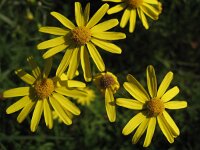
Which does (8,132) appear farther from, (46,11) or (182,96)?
(182,96)

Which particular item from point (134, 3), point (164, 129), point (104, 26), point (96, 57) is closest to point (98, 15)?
point (104, 26)

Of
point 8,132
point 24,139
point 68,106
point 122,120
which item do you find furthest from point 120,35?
point 8,132

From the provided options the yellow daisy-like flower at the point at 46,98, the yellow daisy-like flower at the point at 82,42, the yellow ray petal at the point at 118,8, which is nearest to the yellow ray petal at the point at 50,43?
the yellow daisy-like flower at the point at 82,42

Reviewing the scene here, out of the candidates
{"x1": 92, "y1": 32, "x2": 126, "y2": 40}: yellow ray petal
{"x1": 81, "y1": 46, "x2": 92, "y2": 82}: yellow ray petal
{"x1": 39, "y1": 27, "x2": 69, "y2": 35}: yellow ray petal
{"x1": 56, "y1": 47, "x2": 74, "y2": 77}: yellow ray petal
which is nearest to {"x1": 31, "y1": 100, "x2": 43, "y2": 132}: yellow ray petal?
{"x1": 56, "y1": 47, "x2": 74, "y2": 77}: yellow ray petal

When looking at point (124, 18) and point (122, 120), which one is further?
point (122, 120)

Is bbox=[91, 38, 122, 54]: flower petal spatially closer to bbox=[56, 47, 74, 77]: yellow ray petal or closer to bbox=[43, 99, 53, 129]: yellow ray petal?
bbox=[56, 47, 74, 77]: yellow ray petal
